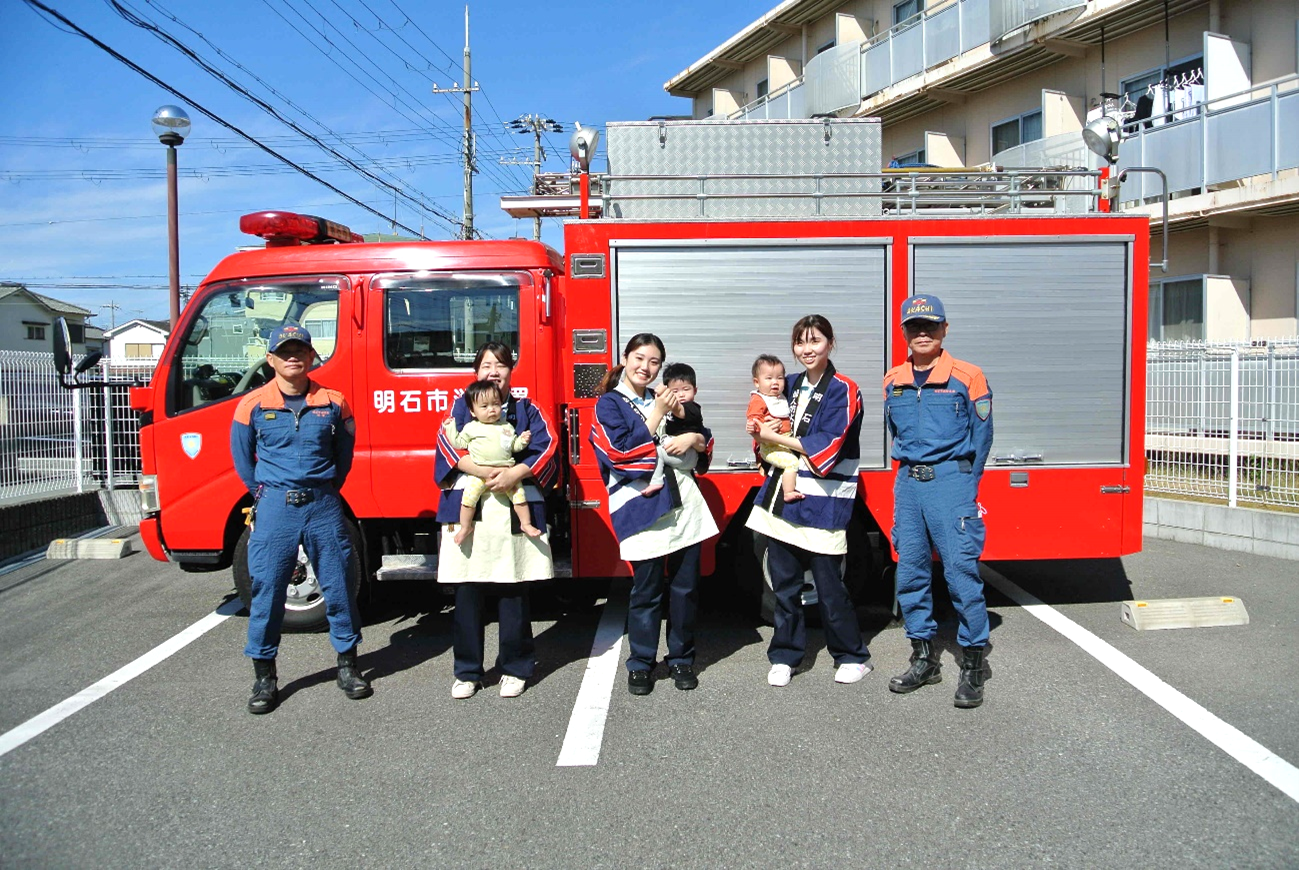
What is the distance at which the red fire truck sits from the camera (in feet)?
16.9

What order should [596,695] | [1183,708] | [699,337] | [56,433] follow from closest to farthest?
[1183,708], [596,695], [699,337], [56,433]

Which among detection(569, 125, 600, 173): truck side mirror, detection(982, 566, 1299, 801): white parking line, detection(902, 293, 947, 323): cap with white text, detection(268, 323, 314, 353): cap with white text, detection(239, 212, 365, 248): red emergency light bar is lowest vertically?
detection(982, 566, 1299, 801): white parking line

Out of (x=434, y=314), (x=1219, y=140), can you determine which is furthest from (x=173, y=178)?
(x=1219, y=140)

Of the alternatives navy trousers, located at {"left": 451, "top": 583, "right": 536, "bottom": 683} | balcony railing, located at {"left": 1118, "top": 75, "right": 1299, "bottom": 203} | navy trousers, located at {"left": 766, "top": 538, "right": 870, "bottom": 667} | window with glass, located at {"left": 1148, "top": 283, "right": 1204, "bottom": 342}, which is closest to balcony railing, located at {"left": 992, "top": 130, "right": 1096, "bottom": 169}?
balcony railing, located at {"left": 1118, "top": 75, "right": 1299, "bottom": 203}

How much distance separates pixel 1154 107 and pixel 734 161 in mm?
10175

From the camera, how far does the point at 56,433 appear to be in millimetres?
9391

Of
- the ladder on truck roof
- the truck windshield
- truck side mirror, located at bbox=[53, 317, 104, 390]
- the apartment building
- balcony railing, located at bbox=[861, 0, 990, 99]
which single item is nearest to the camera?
the ladder on truck roof

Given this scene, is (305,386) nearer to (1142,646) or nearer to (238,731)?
(238,731)

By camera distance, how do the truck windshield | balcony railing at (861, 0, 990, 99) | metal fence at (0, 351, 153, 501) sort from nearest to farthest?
the truck windshield → metal fence at (0, 351, 153, 501) → balcony railing at (861, 0, 990, 99)

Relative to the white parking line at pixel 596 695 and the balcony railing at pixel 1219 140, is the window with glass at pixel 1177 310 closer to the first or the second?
the balcony railing at pixel 1219 140

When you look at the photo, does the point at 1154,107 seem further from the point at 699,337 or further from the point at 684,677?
the point at 684,677

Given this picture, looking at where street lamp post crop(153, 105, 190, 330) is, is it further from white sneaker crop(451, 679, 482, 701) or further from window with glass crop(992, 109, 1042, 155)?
window with glass crop(992, 109, 1042, 155)

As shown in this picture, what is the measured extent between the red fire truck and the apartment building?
17.0 ft

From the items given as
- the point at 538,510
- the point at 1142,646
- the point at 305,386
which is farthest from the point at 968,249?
the point at 305,386
